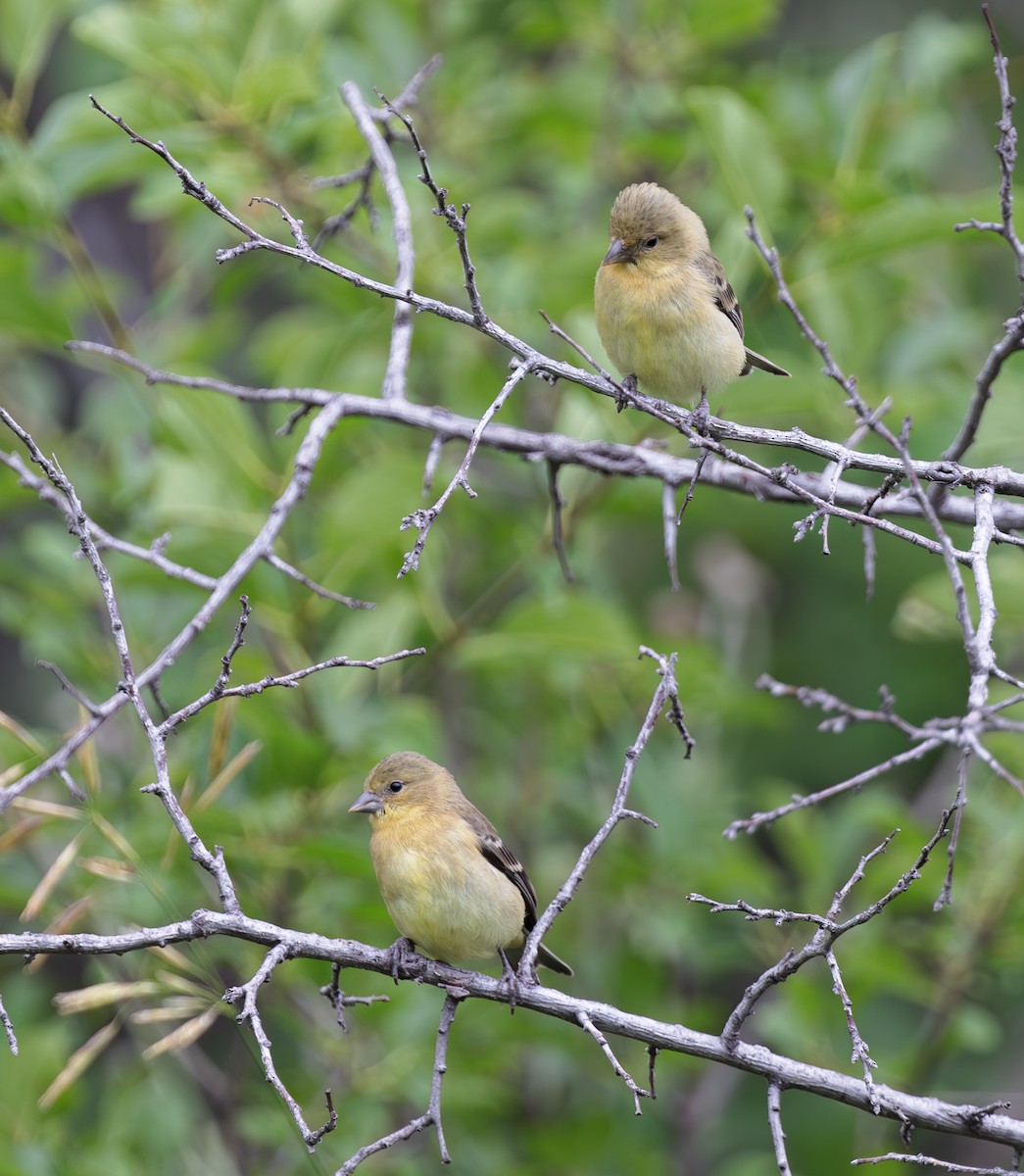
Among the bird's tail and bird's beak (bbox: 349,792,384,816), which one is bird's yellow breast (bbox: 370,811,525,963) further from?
the bird's tail

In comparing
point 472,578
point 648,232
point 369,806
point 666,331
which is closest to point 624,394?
point 666,331

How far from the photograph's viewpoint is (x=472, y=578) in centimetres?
631

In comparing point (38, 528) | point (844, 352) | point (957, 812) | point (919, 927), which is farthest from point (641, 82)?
point (957, 812)

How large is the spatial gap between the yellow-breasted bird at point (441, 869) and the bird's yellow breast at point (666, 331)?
1.40 meters

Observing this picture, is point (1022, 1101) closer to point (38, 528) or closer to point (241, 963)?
point (241, 963)

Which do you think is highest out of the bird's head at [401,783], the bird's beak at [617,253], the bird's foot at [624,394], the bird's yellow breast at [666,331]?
the bird's beak at [617,253]

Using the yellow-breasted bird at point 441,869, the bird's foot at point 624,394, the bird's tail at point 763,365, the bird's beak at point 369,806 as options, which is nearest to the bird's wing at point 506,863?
the yellow-breasted bird at point 441,869

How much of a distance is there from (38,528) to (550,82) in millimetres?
3020

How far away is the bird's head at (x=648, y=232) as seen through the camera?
14.6 ft

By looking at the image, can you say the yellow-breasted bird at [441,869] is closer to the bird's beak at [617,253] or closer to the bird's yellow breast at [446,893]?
the bird's yellow breast at [446,893]

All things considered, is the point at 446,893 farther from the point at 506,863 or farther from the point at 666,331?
the point at 666,331

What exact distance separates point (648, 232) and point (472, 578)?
7.22 feet

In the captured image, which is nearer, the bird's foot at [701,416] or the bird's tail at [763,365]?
the bird's foot at [701,416]

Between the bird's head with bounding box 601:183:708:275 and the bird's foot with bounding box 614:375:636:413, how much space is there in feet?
1.10
